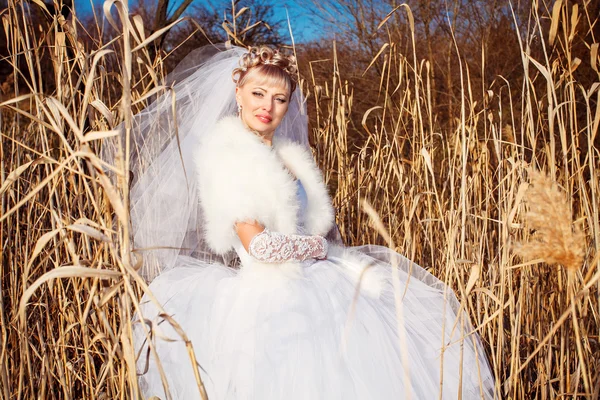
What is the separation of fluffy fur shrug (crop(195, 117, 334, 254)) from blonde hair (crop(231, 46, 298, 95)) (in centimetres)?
16

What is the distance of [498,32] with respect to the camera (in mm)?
6145

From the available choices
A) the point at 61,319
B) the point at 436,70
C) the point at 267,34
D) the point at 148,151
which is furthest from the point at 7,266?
the point at 267,34

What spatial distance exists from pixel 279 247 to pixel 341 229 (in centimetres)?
77

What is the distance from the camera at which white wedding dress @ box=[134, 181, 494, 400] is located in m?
1.32

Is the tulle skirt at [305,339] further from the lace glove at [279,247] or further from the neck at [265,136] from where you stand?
the neck at [265,136]

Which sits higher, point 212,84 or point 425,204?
point 212,84

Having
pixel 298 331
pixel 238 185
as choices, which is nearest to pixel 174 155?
pixel 238 185

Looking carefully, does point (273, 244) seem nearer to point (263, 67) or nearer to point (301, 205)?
point (301, 205)

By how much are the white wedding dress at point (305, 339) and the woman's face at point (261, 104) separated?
0.44 meters

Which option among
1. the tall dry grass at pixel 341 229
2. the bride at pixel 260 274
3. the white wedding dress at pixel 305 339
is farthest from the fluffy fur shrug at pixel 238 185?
the tall dry grass at pixel 341 229

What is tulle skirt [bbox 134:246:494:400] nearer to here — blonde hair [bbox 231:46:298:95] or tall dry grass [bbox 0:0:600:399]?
tall dry grass [bbox 0:0:600:399]

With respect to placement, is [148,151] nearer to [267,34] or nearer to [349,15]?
[349,15]

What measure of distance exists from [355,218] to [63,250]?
1.32 metres

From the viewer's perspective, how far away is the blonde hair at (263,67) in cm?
183
